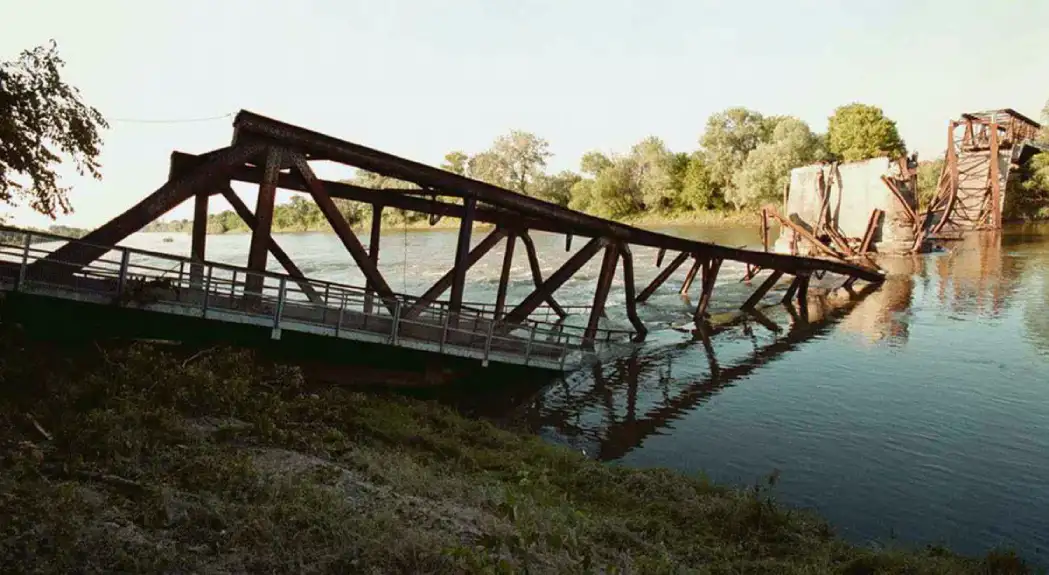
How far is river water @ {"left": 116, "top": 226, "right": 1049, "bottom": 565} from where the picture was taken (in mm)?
9430

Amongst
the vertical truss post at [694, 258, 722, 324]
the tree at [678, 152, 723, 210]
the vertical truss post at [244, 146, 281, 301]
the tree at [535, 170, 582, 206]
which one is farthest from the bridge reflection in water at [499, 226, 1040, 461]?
the tree at [535, 170, 582, 206]

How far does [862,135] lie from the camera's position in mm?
84812

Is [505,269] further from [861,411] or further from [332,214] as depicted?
[861,411]

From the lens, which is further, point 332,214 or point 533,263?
point 533,263

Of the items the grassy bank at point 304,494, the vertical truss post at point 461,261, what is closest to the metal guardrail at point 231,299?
the vertical truss post at point 461,261

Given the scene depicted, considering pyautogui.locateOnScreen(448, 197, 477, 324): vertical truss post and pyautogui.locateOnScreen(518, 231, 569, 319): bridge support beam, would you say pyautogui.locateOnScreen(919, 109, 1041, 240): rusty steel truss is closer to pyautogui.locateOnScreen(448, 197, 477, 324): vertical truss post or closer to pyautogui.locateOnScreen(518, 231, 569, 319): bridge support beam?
pyautogui.locateOnScreen(518, 231, 569, 319): bridge support beam

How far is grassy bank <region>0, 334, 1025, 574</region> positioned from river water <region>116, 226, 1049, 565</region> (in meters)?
1.34

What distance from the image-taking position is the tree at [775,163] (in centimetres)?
7569

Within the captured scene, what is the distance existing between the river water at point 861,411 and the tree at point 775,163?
5059 cm

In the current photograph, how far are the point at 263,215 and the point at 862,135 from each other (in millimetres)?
92042

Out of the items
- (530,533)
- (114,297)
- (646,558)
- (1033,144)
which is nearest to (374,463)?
(530,533)

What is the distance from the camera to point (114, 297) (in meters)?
9.42

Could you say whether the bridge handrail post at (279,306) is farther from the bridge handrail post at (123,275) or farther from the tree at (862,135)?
the tree at (862,135)

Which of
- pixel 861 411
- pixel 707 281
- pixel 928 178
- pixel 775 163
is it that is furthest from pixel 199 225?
pixel 928 178
